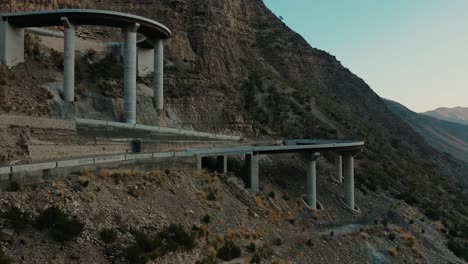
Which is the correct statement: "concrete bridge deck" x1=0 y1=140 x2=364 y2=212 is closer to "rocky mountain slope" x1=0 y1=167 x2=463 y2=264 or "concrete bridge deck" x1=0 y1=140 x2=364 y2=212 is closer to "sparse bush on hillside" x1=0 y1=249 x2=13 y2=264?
"rocky mountain slope" x1=0 y1=167 x2=463 y2=264

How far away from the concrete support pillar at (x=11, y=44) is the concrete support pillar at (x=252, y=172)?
20824 mm

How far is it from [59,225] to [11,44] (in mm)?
26822

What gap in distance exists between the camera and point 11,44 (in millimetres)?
37094

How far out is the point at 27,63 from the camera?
39.0 m

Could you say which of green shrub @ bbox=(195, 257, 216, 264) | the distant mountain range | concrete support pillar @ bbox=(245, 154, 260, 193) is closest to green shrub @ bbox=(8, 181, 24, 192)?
green shrub @ bbox=(195, 257, 216, 264)

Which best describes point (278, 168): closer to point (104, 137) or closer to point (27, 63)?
point (104, 137)

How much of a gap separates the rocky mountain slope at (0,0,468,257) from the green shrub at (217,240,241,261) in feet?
74.9

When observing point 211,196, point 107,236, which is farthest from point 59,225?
point 211,196

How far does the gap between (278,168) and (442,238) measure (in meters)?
14.1

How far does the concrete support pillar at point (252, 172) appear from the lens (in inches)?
1217

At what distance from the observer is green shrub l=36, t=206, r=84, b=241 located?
14956 millimetres

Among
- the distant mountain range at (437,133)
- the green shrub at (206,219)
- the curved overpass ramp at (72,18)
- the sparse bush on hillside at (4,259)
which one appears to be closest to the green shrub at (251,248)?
the green shrub at (206,219)

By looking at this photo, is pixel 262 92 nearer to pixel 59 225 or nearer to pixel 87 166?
pixel 87 166

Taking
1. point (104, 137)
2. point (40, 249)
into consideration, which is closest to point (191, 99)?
point (104, 137)
